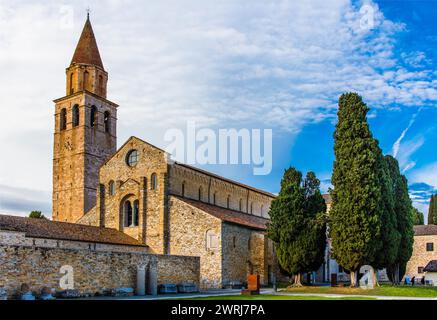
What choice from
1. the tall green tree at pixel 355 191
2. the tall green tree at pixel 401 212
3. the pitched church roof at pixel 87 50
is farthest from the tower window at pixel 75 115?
the tall green tree at pixel 401 212

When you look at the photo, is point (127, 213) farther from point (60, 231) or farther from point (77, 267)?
point (77, 267)

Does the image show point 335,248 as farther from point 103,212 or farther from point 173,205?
point 103,212

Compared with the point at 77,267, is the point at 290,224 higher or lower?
higher

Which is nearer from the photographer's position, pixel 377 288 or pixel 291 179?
pixel 377 288

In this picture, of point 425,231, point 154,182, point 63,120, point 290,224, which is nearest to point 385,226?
point 290,224

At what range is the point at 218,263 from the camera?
135 feet

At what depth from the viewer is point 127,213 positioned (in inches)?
1906

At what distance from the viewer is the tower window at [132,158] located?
48.0 metres

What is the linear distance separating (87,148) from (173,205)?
62.8 feet

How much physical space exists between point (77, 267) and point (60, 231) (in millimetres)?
9632

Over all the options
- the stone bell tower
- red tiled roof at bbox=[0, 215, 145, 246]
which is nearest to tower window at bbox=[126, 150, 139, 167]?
red tiled roof at bbox=[0, 215, 145, 246]

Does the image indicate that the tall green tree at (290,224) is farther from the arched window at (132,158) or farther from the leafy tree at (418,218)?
the leafy tree at (418,218)
